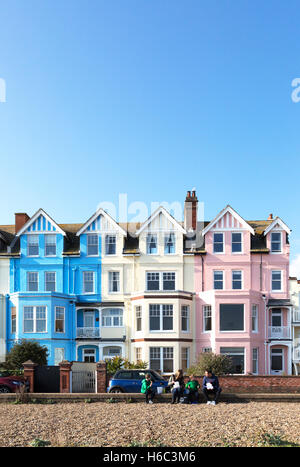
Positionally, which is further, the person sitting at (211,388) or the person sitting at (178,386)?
the person sitting at (178,386)

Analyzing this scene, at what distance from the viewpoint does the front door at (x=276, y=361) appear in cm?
4494

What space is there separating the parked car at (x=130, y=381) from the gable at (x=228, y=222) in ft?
59.2

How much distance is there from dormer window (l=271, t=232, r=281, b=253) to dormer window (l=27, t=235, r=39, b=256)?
57.1ft

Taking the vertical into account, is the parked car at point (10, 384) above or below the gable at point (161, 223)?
below

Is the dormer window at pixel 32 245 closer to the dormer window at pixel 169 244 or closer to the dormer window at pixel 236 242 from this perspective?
the dormer window at pixel 169 244

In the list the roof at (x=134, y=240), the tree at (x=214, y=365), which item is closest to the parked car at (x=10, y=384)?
the tree at (x=214, y=365)

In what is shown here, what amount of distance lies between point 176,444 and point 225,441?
145cm

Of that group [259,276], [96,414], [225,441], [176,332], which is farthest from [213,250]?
[225,441]

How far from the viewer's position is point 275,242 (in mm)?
46156

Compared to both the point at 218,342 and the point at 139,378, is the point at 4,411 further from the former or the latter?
the point at 218,342

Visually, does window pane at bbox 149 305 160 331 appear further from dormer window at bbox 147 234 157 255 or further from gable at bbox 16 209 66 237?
gable at bbox 16 209 66 237

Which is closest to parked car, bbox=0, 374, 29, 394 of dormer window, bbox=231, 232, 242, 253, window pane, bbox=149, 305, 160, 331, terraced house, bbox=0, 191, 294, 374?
terraced house, bbox=0, 191, 294, 374

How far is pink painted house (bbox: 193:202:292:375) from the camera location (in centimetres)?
4375

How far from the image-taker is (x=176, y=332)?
144 ft
